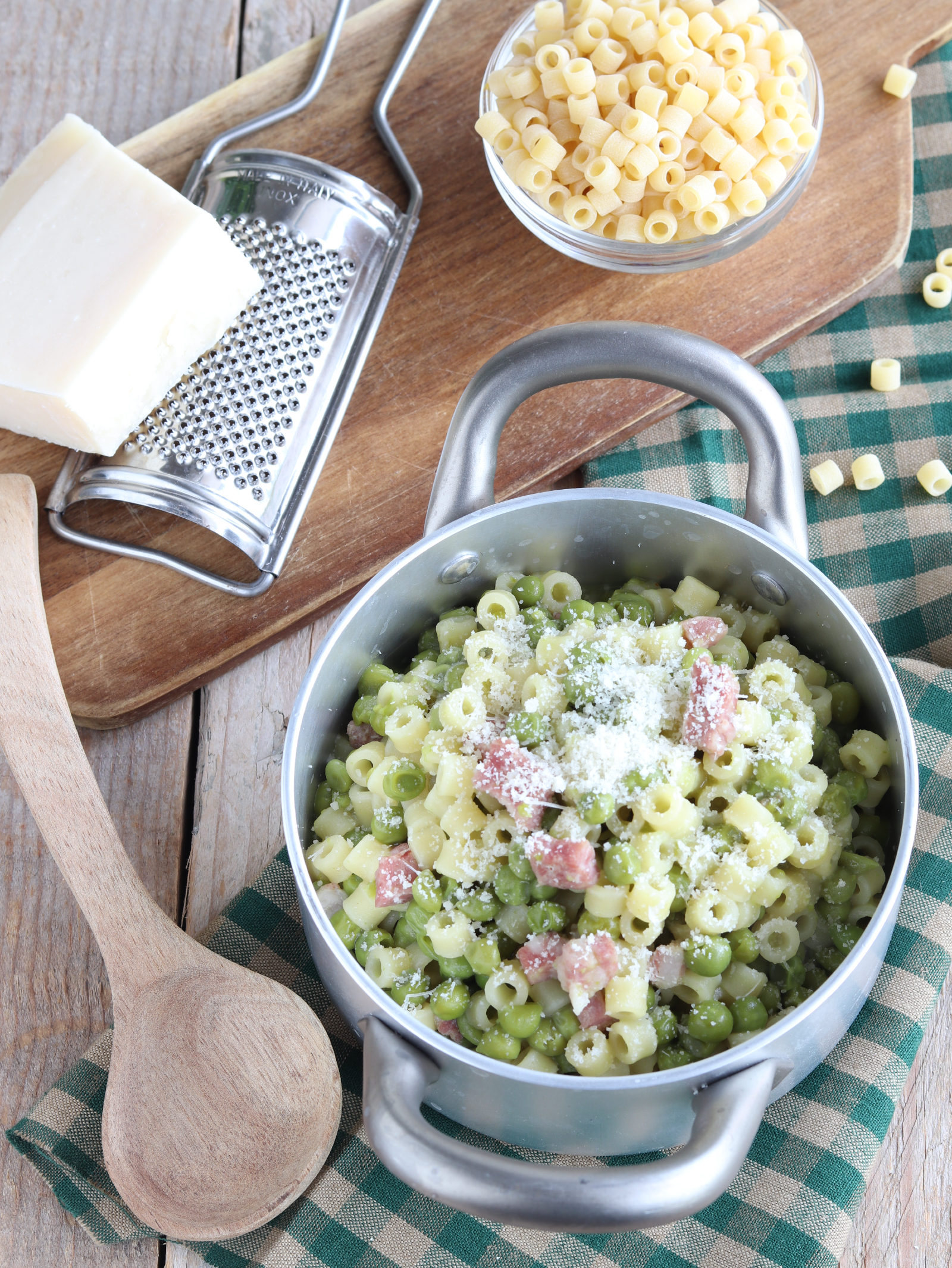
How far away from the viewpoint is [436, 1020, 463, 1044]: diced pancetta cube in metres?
1.31

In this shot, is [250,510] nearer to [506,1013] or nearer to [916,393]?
[506,1013]

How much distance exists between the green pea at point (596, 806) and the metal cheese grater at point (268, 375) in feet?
2.54

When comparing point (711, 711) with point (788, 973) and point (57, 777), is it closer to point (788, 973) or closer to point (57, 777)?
point (788, 973)

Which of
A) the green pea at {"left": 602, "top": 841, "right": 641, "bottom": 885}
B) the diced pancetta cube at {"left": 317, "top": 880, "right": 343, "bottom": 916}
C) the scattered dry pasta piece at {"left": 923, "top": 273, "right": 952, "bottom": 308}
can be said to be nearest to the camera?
the green pea at {"left": 602, "top": 841, "right": 641, "bottom": 885}

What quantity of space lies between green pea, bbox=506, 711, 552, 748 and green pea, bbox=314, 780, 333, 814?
32cm

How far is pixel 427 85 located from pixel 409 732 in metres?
1.29

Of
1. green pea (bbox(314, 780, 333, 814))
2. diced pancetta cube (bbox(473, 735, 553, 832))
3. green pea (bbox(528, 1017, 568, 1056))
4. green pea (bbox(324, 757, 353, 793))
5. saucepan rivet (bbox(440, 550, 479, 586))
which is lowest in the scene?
green pea (bbox(528, 1017, 568, 1056))

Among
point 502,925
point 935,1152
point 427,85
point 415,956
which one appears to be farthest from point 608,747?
point 427,85

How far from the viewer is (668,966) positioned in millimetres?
1237

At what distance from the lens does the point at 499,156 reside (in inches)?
70.5

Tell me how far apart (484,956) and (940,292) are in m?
1.42

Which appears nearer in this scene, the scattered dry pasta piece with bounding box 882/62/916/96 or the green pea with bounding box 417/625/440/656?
the green pea with bounding box 417/625/440/656

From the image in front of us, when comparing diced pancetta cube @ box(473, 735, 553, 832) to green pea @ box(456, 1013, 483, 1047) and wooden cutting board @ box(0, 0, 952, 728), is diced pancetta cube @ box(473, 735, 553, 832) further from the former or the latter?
wooden cutting board @ box(0, 0, 952, 728)

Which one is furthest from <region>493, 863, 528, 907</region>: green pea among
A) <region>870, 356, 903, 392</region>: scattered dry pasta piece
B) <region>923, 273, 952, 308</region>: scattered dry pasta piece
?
<region>923, 273, 952, 308</region>: scattered dry pasta piece
